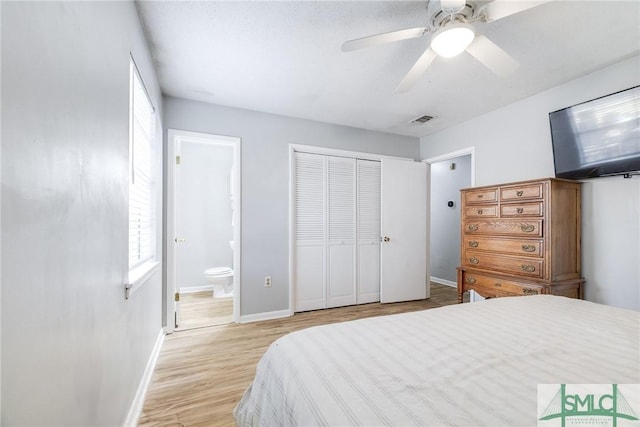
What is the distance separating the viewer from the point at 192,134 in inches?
117

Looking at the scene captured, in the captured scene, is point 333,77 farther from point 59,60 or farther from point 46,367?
point 46,367

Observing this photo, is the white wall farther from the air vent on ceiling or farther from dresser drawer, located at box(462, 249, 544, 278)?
the air vent on ceiling

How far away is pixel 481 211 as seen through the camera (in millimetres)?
2824

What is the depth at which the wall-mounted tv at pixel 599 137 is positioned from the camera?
2.06 metres

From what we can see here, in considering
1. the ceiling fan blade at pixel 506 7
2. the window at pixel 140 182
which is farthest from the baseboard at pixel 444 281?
the window at pixel 140 182

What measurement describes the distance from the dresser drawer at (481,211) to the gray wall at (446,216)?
2137mm

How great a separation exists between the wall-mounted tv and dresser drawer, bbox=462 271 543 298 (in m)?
1.09

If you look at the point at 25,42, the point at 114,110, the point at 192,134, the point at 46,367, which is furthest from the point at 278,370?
the point at 192,134

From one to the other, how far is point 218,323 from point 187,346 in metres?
0.56

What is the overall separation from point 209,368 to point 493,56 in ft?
9.75

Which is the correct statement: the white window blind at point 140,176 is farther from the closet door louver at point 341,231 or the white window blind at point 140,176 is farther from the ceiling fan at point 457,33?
the closet door louver at point 341,231

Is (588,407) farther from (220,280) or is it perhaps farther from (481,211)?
(220,280)

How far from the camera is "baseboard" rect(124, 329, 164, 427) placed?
1528 millimetres

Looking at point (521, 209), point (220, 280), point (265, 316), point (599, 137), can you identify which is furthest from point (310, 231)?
point (599, 137)
